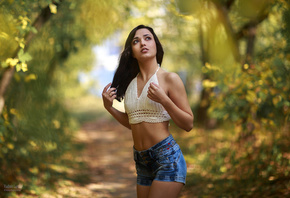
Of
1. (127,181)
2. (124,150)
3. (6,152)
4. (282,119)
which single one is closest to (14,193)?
(6,152)

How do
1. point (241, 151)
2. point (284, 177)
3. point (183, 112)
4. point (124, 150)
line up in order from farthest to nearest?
point (124, 150)
point (241, 151)
point (284, 177)
point (183, 112)

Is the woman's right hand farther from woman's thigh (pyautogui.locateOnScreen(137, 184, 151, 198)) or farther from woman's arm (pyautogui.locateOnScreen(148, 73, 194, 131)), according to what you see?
woman's thigh (pyautogui.locateOnScreen(137, 184, 151, 198))

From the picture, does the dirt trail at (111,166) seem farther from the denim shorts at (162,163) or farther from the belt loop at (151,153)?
the belt loop at (151,153)

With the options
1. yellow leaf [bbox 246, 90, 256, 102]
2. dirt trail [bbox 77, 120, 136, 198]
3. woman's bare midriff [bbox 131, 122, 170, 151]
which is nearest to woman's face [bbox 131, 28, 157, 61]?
woman's bare midriff [bbox 131, 122, 170, 151]

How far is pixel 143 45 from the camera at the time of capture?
2.32 m

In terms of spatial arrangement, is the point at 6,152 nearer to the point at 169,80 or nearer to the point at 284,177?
the point at 169,80

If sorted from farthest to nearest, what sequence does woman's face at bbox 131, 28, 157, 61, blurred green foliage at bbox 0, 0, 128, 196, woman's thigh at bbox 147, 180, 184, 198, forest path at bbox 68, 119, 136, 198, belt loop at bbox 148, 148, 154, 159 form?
1. forest path at bbox 68, 119, 136, 198
2. blurred green foliage at bbox 0, 0, 128, 196
3. woman's face at bbox 131, 28, 157, 61
4. belt loop at bbox 148, 148, 154, 159
5. woman's thigh at bbox 147, 180, 184, 198

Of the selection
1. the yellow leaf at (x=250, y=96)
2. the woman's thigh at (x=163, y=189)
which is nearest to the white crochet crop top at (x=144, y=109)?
the woman's thigh at (x=163, y=189)

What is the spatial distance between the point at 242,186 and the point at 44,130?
353cm

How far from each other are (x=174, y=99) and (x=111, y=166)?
5.59m

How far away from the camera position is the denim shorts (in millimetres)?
2104

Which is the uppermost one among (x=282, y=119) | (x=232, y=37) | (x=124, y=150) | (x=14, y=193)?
(x=232, y=37)

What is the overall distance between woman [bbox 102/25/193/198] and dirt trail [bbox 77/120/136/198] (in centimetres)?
315

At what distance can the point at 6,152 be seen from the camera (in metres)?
4.88
